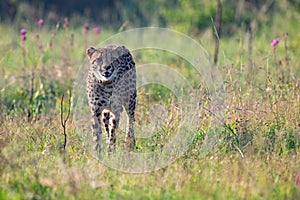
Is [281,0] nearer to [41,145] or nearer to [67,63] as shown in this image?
[67,63]

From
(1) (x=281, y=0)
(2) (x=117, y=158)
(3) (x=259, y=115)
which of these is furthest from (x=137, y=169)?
(1) (x=281, y=0)

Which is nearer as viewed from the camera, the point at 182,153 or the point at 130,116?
the point at 182,153

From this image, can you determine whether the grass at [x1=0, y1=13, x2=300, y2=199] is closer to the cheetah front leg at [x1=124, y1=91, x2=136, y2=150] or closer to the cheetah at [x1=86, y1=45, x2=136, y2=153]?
the cheetah front leg at [x1=124, y1=91, x2=136, y2=150]

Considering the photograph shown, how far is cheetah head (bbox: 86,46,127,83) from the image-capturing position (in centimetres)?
702

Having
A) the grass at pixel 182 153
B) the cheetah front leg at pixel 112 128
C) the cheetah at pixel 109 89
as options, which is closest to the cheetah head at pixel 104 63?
the cheetah at pixel 109 89

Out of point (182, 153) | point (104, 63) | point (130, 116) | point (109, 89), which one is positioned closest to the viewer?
point (182, 153)

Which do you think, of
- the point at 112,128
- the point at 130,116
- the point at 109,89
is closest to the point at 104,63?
the point at 109,89

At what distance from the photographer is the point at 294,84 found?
25.9ft

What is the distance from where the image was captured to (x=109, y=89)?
7176 millimetres

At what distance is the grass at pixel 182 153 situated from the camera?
5320 millimetres

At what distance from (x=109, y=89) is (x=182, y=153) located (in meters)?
1.20

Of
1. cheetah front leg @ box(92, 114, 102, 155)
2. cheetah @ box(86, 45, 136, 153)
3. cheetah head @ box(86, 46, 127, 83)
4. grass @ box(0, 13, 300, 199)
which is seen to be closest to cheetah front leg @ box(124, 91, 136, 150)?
cheetah @ box(86, 45, 136, 153)

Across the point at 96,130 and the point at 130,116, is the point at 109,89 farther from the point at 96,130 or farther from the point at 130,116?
the point at 130,116

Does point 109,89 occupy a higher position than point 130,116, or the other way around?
point 109,89
